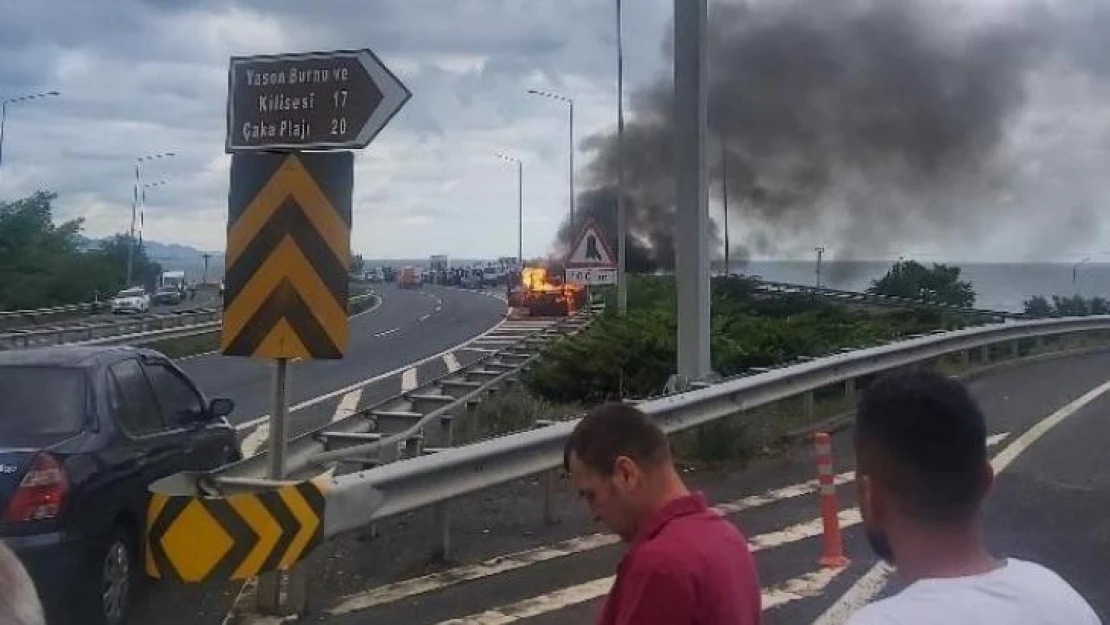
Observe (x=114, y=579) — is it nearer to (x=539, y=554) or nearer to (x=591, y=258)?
(x=539, y=554)

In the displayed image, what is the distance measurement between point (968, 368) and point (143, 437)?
531 inches

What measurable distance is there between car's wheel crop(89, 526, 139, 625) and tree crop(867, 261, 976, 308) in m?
36.5

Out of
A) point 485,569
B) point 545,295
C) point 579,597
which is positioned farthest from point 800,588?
point 545,295

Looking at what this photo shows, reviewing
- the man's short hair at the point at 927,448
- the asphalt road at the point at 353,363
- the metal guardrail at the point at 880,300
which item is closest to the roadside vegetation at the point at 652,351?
the asphalt road at the point at 353,363

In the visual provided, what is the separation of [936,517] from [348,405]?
17279mm

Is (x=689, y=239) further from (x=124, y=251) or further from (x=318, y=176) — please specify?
(x=124, y=251)

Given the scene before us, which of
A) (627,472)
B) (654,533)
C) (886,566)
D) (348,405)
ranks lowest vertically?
(348,405)

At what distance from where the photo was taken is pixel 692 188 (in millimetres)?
11742

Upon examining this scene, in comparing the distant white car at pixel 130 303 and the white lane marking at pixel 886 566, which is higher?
the distant white car at pixel 130 303

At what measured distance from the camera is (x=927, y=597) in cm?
198

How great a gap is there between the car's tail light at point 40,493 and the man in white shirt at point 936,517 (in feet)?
15.1

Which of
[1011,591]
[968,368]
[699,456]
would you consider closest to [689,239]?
[699,456]

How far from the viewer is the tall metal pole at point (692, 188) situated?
37.7 ft

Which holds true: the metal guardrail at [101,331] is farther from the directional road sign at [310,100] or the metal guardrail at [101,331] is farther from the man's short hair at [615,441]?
the man's short hair at [615,441]
